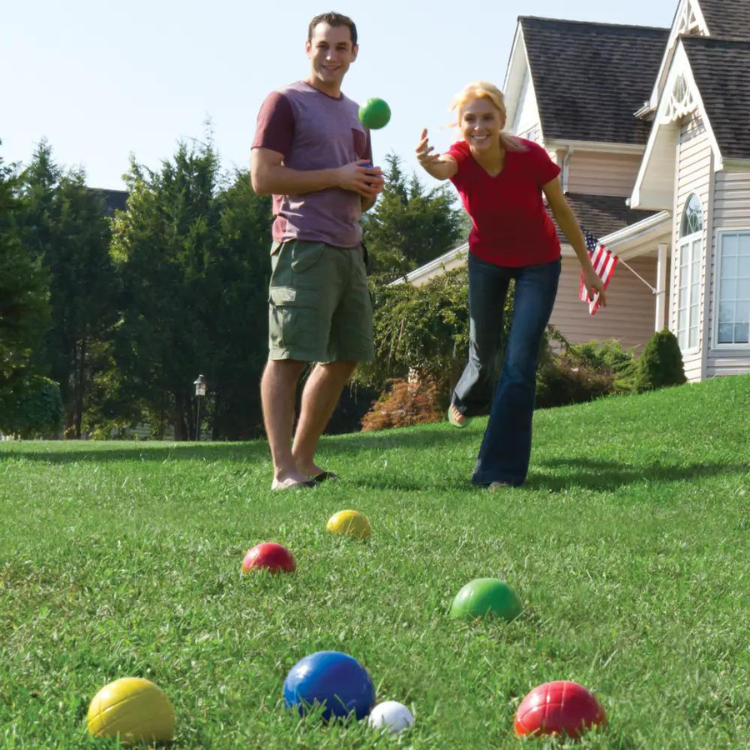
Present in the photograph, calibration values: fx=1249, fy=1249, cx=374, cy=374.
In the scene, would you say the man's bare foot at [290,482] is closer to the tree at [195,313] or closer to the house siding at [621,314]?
the house siding at [621,314]

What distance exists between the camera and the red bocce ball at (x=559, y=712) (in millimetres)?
2477

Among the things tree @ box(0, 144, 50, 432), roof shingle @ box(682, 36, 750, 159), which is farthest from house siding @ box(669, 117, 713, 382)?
tree @ box(0, 144, 50, 432)

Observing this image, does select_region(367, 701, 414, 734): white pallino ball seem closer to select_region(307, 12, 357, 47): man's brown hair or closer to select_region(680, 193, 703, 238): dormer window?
select_region(307, 12, 357, 47): man's brown hair

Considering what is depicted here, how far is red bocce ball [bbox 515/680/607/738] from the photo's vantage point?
2.48 m

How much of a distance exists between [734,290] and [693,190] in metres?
2.04

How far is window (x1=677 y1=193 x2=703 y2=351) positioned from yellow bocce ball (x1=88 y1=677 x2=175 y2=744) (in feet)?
58.0

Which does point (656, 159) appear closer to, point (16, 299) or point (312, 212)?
point (16, 299)

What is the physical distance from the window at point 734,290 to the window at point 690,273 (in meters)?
→ 0.55

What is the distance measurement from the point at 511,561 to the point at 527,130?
79.4ft

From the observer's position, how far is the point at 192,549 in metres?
4.41

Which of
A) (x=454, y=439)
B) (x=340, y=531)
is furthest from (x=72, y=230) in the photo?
(x=340, y=531)

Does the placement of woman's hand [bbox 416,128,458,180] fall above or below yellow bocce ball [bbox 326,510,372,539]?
above

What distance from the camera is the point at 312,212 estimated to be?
6.61m

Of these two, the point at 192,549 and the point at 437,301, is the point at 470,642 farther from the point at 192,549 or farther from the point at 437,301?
the point at 437,301
